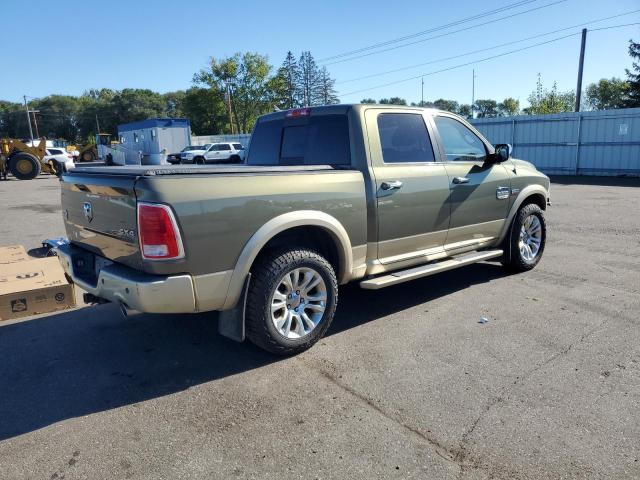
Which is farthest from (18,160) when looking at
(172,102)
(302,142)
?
(172,102)

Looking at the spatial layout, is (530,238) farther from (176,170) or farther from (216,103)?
(216,103)

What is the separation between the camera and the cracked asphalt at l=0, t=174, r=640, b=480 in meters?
2.56

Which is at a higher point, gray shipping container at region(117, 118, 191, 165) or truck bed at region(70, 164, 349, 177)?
gray shipping container at region(117, 118, 191, 165)

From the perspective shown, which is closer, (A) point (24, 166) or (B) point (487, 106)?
(A) point (24, 166)

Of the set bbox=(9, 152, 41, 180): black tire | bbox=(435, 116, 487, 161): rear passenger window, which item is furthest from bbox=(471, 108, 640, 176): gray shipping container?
bbox=(9, 152, 41, 180): black tire

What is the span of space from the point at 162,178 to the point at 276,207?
33.2 inches

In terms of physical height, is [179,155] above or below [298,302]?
above

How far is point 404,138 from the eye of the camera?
4.61 meters

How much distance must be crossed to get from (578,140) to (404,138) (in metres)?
19.0

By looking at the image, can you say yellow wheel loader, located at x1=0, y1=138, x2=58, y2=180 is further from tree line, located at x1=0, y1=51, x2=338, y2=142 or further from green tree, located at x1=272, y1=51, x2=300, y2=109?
green tree, located at x1=272, y1=51, x2=300, y2=109

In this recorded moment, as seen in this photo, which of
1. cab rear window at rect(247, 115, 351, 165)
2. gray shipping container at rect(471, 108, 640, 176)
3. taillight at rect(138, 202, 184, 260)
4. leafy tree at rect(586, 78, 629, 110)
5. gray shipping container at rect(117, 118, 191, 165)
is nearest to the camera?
taillight at rect(138, 202, 184, 260)

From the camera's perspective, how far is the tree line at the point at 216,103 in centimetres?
7494

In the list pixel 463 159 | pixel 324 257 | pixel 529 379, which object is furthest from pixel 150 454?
pixel 463 159

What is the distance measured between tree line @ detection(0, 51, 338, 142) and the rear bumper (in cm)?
5998
